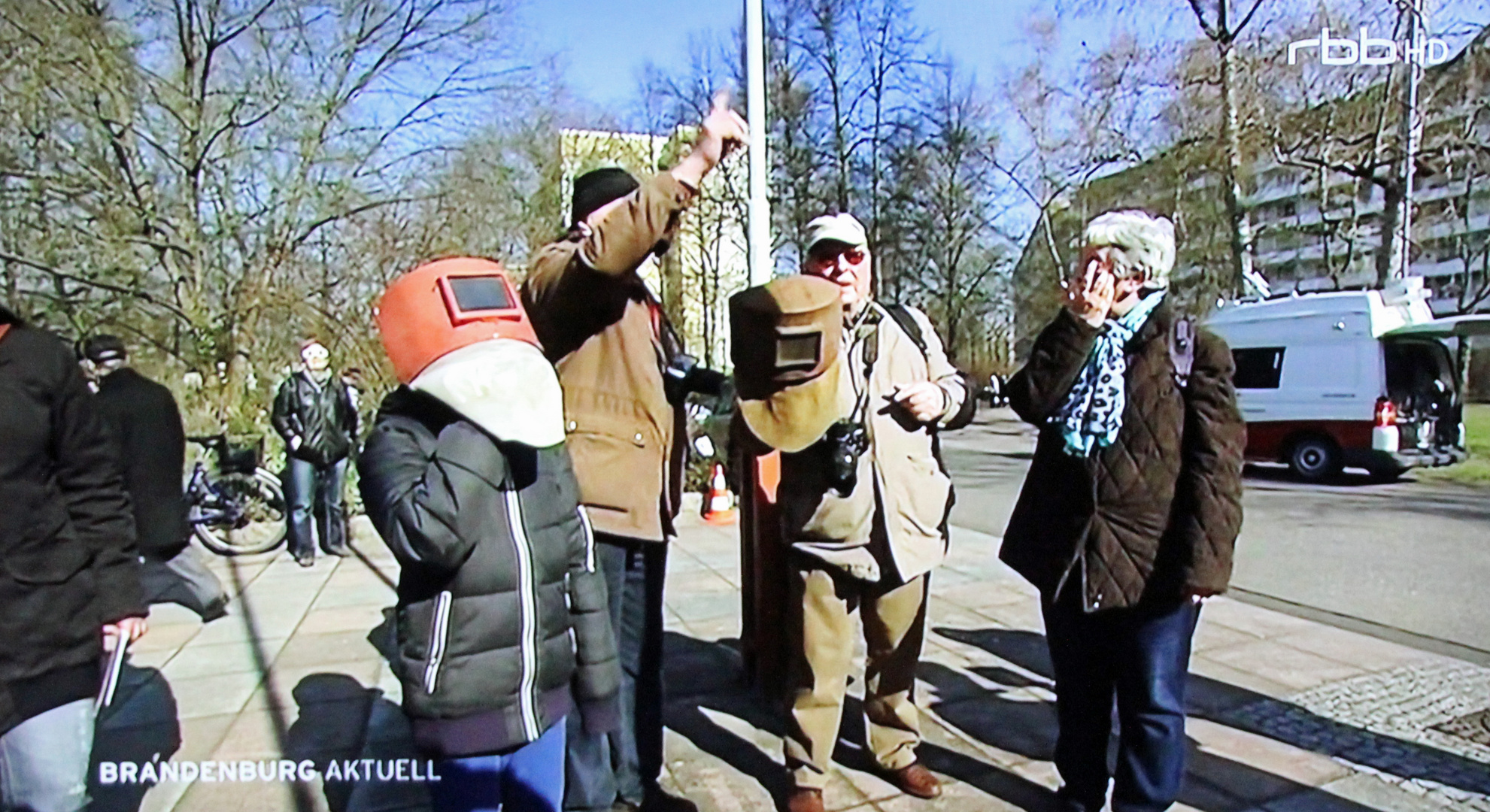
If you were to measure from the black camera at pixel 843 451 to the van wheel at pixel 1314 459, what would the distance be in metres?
12.6

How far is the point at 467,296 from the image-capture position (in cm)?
202

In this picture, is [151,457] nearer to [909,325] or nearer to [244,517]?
[909,325]

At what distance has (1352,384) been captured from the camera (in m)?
12.7

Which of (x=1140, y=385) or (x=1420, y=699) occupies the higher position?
(x=1140, y=385)

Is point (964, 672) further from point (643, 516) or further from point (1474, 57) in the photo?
point (1474, 57)

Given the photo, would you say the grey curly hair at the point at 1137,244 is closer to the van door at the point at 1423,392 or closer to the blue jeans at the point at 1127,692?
the blue jeans at the point at 1127,692

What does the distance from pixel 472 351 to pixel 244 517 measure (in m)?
8.21

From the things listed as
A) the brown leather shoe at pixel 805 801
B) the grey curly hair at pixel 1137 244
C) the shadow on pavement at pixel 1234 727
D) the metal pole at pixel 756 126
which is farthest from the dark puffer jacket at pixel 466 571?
the metal pole at pixel 756 126

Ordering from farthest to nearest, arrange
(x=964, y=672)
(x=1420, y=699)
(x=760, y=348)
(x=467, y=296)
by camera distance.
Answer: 1. (x=964, y=672)
2. (x=1420, y=699)
3. (x=760, y=348)
4. (x=467, y=296)

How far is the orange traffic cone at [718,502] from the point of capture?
9.33 m

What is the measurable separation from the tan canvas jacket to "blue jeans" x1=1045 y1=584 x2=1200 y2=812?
1276 millimetres

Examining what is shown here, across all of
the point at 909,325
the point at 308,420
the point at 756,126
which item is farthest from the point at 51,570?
the point at 308,420

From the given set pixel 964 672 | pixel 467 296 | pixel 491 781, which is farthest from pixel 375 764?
pixel 964 672

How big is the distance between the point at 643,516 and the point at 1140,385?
143 centimetres
